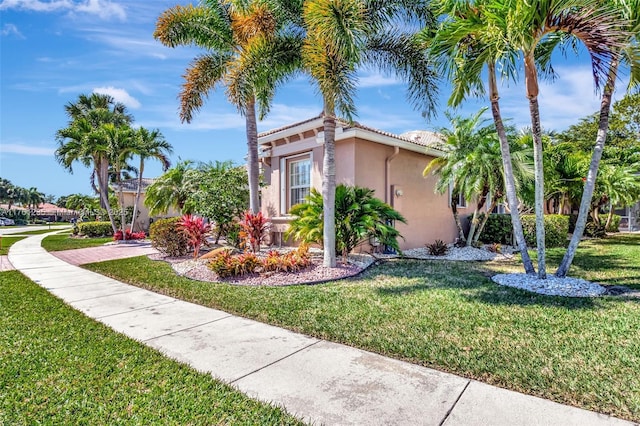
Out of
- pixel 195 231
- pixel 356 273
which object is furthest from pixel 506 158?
pixel 195 231

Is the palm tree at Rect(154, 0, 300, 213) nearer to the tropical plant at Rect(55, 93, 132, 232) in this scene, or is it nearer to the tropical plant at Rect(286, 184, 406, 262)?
the tropical plant at Rect(286, 184, 406, 262)

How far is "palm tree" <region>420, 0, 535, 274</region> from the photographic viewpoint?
6.34 meters

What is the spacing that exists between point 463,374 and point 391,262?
6.75m

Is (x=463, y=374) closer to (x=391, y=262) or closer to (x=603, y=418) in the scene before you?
(x=603, y=418)

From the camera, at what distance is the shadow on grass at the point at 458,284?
5941 mm

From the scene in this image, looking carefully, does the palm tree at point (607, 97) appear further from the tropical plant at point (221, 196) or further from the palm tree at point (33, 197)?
the palm tree at point (33, 197)

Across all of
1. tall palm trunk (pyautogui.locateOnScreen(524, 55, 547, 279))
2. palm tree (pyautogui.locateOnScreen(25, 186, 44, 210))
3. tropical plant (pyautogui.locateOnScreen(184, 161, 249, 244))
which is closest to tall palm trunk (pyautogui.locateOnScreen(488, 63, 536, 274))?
tall palm trunk (pyautogui.locateOnScreen(524, 55, 547, 279))

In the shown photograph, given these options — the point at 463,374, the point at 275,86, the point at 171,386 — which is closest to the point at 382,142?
the point at 275,86

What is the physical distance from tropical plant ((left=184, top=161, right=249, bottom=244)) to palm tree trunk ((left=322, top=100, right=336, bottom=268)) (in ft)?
18.4

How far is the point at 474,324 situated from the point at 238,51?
10.2 metres

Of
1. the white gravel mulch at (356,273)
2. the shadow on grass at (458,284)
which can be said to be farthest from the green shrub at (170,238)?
the shadow on grass at (458,284)

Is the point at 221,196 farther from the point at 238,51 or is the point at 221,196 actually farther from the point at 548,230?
the point at 548,230

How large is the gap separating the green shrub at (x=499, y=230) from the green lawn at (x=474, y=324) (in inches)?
239

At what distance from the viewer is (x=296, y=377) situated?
340 cm
